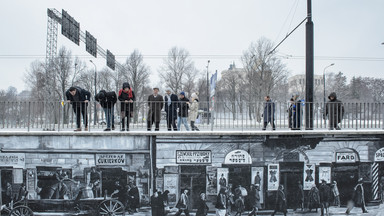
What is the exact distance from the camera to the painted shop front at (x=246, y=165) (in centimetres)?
786

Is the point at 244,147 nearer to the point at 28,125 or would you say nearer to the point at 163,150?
the point at 163,150

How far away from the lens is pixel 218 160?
7.87m

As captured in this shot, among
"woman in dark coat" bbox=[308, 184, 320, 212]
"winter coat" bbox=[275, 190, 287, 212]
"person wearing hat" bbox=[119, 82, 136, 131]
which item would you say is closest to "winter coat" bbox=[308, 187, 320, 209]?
"woman in dark coat" bbox=[308, 184, 320, 212]

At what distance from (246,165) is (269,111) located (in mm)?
2174

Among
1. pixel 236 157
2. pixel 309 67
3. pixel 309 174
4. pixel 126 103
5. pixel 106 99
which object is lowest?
pixel 309 174

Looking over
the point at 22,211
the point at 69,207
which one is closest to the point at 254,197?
the point at 69,207

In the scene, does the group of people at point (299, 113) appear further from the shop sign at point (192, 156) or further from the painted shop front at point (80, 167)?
the painted shop front at point (80, 167)

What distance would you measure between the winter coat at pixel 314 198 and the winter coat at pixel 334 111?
7.99ft

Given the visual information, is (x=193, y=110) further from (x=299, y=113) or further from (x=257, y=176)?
(x=299, y=113)

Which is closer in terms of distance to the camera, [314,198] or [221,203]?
[221,203]

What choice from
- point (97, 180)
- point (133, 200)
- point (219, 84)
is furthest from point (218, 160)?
point (219, 84)

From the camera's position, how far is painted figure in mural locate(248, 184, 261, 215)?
26.2 ft

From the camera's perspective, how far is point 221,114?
27.2ft

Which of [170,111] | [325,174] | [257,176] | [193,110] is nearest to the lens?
[257,176]
